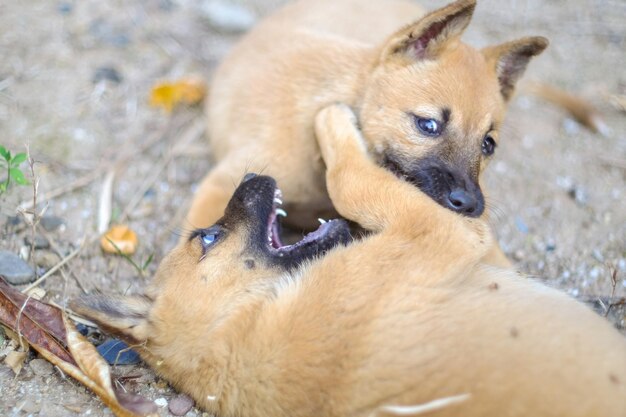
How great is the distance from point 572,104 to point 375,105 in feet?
9.11

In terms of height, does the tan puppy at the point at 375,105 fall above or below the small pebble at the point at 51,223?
above

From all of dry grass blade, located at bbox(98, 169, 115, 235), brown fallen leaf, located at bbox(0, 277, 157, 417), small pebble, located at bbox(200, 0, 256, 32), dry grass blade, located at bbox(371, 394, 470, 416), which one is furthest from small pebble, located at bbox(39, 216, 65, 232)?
small pebble, located at bbox(200, 0, 256, 32)

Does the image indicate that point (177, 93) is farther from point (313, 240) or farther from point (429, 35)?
point (313, 240)

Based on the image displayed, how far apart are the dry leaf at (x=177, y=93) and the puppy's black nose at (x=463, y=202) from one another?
2.95 metres

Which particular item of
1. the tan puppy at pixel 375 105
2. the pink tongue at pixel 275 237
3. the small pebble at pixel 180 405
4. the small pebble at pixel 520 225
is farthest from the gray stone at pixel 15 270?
the small pebble at pixel 520 225

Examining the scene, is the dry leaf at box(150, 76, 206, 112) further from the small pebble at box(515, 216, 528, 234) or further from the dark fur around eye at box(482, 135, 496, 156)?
the small pebble at box(515, 216, 528, 234)

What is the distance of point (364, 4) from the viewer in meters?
6.22

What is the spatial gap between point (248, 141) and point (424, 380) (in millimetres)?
2460

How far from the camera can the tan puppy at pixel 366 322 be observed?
2.93m

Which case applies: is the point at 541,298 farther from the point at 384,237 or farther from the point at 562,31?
the point at 562,31

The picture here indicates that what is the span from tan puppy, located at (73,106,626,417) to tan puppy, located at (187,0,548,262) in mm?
356

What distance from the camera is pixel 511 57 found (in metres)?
4.68

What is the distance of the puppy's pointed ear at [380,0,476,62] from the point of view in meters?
4.19

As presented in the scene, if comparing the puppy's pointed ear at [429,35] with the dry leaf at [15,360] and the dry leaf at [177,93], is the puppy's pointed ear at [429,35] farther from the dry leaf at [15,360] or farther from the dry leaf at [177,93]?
the dry leaf at [15,360]
